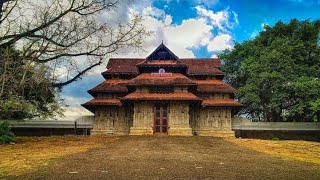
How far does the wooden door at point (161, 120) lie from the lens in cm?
3750

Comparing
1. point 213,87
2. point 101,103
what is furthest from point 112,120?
point 213,87

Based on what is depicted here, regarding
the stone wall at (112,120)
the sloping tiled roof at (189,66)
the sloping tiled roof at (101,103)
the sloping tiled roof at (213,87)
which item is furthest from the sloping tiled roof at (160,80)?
the stone wall at (112,120)

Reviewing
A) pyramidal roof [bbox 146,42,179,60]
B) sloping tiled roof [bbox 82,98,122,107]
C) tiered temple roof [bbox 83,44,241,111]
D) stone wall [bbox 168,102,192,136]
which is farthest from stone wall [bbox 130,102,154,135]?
pyramidal roof [bbox 146,42,179,60]

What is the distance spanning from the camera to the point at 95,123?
133ft

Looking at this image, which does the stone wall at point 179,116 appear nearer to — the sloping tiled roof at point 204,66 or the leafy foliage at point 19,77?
the sloping tiled roof at point 204,66

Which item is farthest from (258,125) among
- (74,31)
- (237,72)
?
(74,31)

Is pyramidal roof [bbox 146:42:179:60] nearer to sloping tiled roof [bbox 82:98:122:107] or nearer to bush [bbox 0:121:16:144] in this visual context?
sloping tiled roof [bbox 82:98:122:107]

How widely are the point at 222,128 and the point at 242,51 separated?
50.1ft

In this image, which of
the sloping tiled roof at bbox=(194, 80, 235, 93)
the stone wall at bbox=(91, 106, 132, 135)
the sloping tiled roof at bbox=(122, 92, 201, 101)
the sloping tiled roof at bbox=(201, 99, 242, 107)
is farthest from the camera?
the stone wall at bbox=(91, 106, 132, 135)

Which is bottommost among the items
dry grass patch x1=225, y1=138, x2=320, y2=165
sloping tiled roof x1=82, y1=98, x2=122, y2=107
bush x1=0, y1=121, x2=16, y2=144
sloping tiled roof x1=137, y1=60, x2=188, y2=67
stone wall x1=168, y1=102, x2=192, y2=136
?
dry grass patch x1=225, y1=138, x2=320, y2=165

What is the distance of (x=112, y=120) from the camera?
40594 millimetres

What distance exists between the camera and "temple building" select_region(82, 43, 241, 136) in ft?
122

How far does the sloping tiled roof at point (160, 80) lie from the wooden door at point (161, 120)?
2371 millimetres

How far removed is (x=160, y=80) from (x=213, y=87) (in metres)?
6.60
